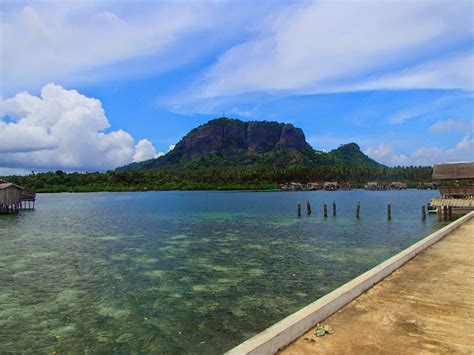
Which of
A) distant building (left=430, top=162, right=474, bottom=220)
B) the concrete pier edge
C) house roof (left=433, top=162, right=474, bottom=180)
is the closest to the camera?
the concrete pier edge

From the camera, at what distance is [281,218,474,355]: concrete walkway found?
615 cm

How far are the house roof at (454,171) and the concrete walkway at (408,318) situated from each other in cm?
3147

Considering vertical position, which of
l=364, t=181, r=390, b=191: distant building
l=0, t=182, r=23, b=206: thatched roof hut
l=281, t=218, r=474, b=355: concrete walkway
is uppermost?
l=364, t=181, r=390, b=191: distant building

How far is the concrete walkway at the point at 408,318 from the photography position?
615 cm

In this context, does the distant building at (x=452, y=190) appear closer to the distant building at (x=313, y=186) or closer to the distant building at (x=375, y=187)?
the distant building at (x=313, y=186)

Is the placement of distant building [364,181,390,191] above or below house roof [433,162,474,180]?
below

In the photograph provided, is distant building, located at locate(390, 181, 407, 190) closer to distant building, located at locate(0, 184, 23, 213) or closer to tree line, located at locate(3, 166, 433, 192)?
tree line, located at locate(3, 166, 433, 192)

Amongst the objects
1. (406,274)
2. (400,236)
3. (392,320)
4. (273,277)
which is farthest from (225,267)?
(400,236)

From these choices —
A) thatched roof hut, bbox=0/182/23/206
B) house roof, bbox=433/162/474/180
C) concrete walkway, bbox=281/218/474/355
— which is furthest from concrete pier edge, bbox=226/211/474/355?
thatched roof hut, bbox=0/182/23/206

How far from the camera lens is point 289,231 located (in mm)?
33969

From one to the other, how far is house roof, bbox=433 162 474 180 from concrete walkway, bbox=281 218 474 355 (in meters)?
31.5

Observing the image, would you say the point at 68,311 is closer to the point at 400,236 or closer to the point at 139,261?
the point at 139,261

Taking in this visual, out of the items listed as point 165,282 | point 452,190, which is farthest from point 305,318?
point 452,190

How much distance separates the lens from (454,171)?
39.2m
